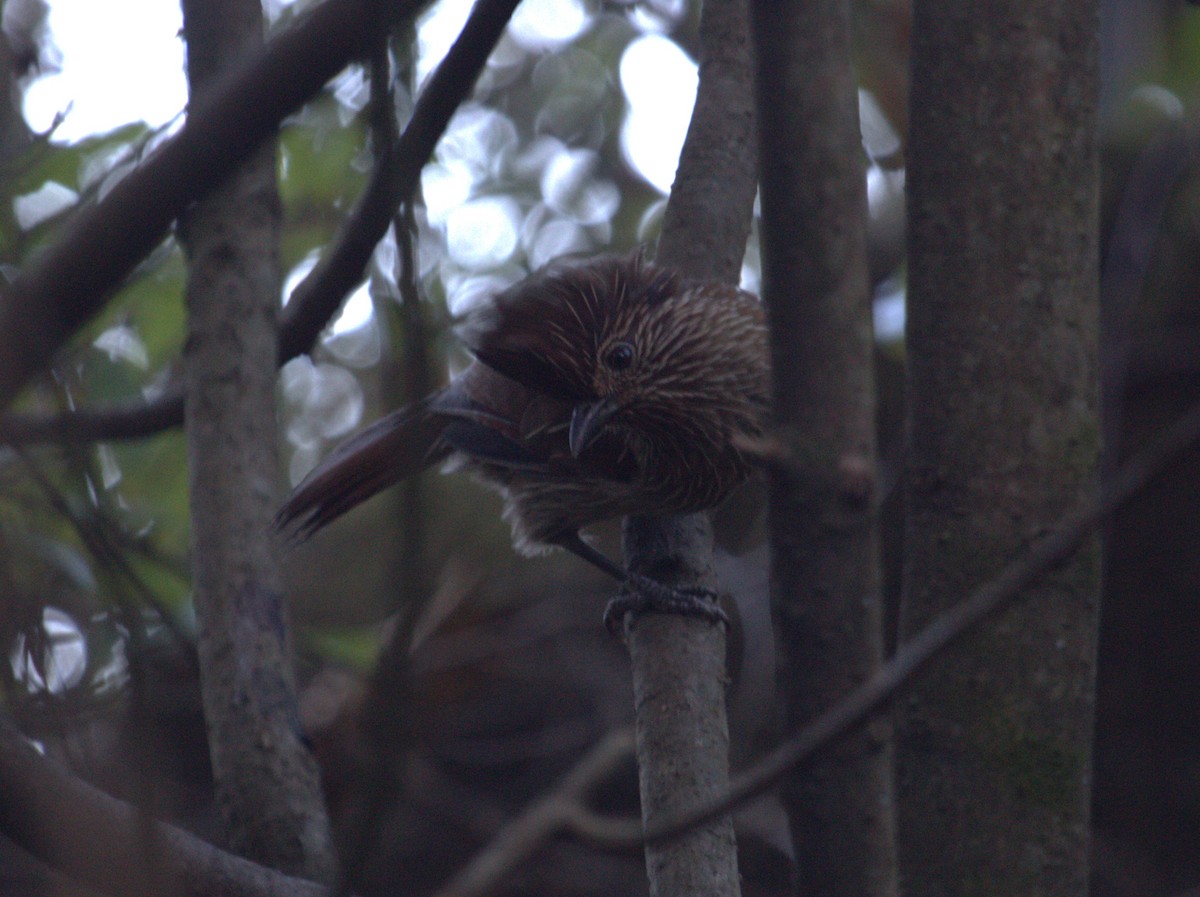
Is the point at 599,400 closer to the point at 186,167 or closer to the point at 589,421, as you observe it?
the point at 589,421

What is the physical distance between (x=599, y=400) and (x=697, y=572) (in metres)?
0.79

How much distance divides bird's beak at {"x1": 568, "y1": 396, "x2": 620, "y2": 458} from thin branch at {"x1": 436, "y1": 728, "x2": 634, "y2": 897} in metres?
2.56

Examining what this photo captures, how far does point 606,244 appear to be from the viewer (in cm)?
735

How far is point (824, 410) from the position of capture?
3.65ft

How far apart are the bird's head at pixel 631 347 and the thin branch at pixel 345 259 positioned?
105cm

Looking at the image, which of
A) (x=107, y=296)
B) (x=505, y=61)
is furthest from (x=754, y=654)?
(x=505, y=61)

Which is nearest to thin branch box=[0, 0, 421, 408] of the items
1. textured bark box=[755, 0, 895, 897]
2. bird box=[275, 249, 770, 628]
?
textured bark box=[755, 0, 895, 897]

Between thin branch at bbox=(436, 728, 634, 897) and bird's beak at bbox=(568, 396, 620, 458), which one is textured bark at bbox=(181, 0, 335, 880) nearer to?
thin branch at bbox=(436, 728, 634, 897)

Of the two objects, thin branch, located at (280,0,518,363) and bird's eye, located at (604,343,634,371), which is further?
bird's eye, located at (604,343,634,371)

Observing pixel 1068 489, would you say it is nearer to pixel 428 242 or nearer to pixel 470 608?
pixel 428 242

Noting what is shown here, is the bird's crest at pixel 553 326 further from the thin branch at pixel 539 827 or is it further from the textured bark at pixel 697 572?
the thin branch at pixel 539 827

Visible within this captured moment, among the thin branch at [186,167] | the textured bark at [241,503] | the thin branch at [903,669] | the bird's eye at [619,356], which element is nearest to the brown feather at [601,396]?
the bird's eye at [619,356]

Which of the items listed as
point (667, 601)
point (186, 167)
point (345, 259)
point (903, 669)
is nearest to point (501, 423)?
point (667, 601)

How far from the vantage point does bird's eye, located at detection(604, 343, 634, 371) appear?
12.3 ft
